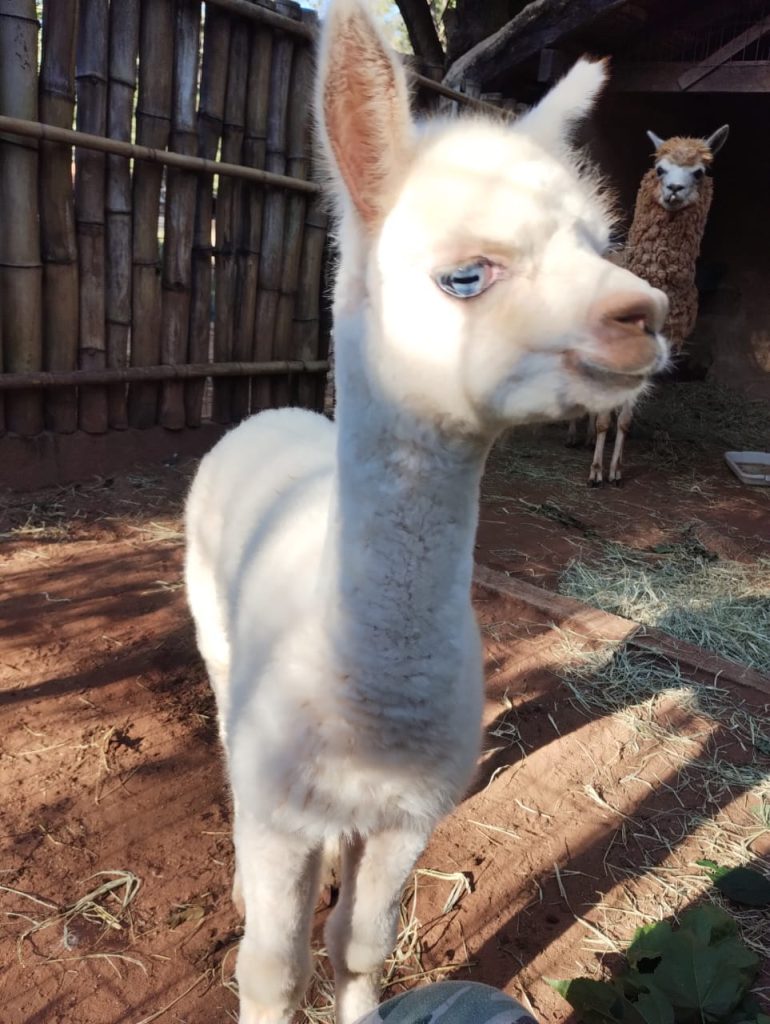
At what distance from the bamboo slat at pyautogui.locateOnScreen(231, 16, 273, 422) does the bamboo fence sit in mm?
11

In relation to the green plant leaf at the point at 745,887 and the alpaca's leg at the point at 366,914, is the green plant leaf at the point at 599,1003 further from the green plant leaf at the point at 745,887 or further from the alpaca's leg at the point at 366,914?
the green plant leaf at the point at 745,887

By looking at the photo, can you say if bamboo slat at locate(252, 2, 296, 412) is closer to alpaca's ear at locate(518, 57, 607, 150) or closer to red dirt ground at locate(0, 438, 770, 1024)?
red dirt ground at locate(0, 438, 770, 1024)

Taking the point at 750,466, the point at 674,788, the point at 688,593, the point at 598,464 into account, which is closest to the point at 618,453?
the point at 598,464

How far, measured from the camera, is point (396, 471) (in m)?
1.29

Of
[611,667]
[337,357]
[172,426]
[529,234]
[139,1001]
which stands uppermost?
[529,234]

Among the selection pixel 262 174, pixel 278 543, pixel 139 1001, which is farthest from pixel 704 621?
pixel 262 174

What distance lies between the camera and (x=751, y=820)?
8.39 feet

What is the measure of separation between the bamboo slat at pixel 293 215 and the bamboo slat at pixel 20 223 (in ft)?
5.86

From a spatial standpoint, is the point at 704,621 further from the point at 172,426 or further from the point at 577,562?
the point at 172,426

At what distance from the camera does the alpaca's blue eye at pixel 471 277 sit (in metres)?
1.11

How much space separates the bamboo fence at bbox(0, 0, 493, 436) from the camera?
4.20 meters

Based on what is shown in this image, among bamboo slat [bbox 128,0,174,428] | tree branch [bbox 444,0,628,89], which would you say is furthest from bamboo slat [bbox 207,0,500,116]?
tree branch [bbox 444,0,628,89]

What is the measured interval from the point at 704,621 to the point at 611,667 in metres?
0.86

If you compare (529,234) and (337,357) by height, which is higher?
(529,234)
